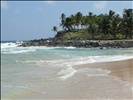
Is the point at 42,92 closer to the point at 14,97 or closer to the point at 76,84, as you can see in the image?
the point at 14,97

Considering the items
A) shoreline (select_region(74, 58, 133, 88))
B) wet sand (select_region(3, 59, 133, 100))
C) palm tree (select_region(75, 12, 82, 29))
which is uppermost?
palm tree (select_region(75, 12, 82, 29))

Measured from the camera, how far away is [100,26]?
73.2 metres

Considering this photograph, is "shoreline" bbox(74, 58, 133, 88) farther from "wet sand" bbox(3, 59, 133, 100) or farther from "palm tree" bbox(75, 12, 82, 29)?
"palm tree" bbox(75, 12, 82, 29)

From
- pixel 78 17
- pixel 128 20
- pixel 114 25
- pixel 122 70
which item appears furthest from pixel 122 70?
pixel 78 17

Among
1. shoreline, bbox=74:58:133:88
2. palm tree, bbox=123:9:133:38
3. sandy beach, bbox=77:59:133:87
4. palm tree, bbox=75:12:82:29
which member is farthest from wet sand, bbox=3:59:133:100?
palm tree, bbox=75:12:82:29

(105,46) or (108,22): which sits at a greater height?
(108,22)

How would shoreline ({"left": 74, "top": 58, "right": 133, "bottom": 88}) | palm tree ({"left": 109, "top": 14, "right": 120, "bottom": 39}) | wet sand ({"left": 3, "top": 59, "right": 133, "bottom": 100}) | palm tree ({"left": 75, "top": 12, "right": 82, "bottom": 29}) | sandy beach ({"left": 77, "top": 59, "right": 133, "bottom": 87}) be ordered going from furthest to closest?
1. palm tree ({"left": 75, "top": 12, "right": 82, "bottom": 29})
2. palm tree ({"left": 109, "top": 14, "right": 120, "bottom": 39})
3. sandy beach ({"left": 77, "top": 59, "right": 133, "bottom": 87})
4. shoreline ({"left": 74, "top": 58, "right": 133, "bottom": 88})
5. wet sand ({"left": 3, "top": 59, "right": 133, "bottom": 100})

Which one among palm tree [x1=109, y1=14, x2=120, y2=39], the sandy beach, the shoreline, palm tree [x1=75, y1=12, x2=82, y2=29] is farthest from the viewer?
palm tree [x1=75, y1=12, x2=82, y2=29]

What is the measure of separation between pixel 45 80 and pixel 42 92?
9.60ft

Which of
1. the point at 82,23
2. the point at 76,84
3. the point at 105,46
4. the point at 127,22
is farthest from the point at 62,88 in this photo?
the point at 82,23

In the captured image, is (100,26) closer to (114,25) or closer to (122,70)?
(114,25)

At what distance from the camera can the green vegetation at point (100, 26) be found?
2685 inches

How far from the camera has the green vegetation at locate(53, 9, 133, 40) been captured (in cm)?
6819

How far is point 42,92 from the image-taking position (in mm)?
10578
